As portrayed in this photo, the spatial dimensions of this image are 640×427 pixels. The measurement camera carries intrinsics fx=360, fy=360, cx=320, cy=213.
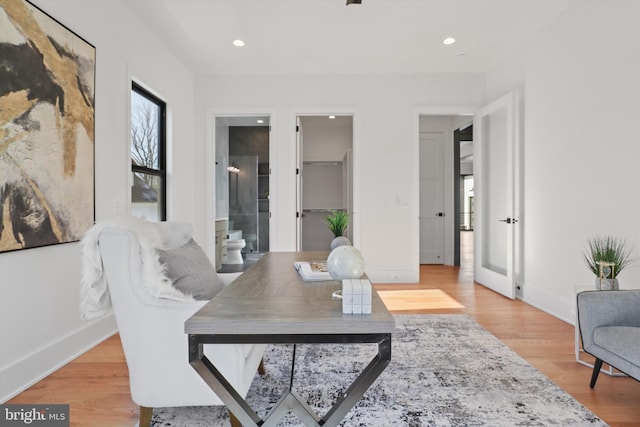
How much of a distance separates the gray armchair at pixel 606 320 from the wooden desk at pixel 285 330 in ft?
4.48

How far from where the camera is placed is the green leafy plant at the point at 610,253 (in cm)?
234

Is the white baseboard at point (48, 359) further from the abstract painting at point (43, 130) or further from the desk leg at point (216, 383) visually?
the desk leg at point (216, 383)

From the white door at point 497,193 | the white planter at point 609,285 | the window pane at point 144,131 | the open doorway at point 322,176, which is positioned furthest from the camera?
the open doorway at point 322,176

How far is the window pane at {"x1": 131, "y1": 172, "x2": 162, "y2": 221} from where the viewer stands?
3.50m

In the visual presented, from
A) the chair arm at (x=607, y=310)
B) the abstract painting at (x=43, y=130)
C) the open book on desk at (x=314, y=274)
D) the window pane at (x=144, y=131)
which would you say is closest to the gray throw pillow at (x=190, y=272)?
the open book on desk at (x=314, y=274)

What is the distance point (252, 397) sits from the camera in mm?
1834

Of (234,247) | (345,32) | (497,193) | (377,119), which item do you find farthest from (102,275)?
(234,247)

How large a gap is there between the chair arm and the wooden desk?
1.38 metres

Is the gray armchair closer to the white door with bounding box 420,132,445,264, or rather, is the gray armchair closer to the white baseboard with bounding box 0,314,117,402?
the white baseboard with bounding box 0,314,117,402

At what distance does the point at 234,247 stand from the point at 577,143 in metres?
4.71

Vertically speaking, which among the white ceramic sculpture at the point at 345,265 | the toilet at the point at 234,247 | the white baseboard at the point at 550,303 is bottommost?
the white baseboard at the point at 550,303

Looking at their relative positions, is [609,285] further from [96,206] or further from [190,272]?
[96,206]

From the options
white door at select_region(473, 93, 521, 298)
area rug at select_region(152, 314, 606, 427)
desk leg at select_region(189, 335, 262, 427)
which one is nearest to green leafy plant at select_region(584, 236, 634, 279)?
area rug at select_region(152, 314, 606, 427)

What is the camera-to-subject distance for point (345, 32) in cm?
364
